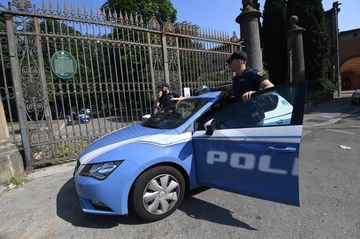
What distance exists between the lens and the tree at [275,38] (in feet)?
61.1

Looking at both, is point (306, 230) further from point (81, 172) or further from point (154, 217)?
point (81, 172)

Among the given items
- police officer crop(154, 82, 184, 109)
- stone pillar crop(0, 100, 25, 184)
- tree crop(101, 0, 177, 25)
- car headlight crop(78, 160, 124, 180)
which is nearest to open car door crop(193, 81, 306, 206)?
car headlight crop(78, 160, 124, 180)

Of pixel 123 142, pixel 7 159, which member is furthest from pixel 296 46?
pixel 7 159

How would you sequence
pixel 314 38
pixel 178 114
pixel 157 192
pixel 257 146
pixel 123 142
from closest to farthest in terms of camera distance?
pixel 257 146
pixel 157 192
pixel 123 142
pixel 178 114
pixel 314 38

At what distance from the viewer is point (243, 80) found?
2992 millimetres

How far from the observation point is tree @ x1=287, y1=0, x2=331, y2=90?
1664 centimetres

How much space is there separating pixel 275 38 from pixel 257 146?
64.7ft

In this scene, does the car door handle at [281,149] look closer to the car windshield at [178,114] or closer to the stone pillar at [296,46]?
the car windshield at [178,114]

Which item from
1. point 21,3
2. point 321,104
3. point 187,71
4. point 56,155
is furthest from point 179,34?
point 321,104

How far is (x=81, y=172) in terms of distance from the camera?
2549 mm

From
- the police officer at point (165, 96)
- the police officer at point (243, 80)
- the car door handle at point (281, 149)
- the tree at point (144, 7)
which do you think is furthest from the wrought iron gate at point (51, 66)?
the tree at point (144, 7)

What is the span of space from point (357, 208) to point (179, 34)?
593 cm

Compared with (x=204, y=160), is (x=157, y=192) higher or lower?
lower

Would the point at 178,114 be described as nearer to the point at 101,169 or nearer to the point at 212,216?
the point at 101,169
